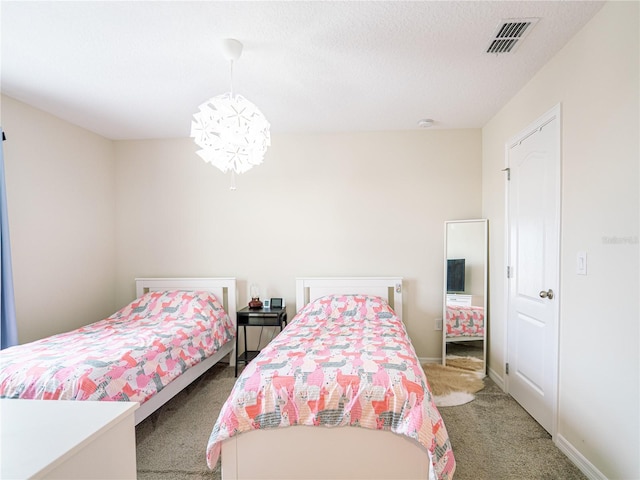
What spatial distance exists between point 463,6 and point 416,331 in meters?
2.86

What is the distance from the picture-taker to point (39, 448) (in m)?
0.78

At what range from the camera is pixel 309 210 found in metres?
3.65

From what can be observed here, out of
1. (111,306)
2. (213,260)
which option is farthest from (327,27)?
(111,306)

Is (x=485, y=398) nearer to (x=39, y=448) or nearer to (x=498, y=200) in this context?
(x=498, y=200)

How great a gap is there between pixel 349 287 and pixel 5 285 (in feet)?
9.36

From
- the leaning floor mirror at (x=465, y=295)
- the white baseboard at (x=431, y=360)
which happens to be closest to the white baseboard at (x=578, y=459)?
the leaning floor mirror at (x=465, y=295)

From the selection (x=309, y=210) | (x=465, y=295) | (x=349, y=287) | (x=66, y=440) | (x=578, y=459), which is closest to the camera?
(x=66, y=440)

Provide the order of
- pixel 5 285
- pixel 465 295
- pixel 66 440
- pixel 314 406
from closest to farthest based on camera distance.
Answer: pixel 66 440 → pixel 314 406 → pixel 5 285 → pixel 465 295

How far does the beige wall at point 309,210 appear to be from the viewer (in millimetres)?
3566

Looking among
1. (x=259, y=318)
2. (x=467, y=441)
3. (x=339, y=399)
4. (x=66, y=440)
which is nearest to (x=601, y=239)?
(x=467, y=441)

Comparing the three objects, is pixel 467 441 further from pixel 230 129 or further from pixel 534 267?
pixel 230 129

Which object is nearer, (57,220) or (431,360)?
(57,220)

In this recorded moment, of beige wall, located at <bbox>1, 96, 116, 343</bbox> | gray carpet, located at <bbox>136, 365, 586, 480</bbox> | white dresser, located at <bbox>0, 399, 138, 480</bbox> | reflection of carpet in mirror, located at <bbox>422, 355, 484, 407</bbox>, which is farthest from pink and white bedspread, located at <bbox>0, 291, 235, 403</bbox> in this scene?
reflection of carpet in mirror, located at <bbox>422, 355, 484, 407</bbox>

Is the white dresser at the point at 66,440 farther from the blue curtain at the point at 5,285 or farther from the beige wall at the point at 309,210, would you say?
the beige wall at the point at 309,210
